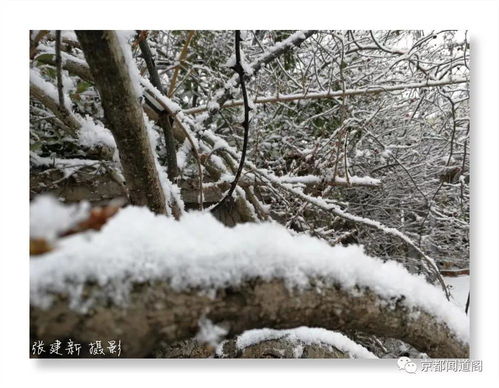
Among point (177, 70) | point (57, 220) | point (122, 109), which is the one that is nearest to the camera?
point (57, 220)

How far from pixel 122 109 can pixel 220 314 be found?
0.32m

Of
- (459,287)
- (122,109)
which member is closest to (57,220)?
(122,109)

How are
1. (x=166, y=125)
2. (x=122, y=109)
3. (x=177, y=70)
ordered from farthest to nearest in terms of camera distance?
(x=177, y=70)
(x=166, y=125)
(x=122, y=109)

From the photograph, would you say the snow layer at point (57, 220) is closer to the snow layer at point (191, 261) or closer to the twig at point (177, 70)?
the snow layer at point (191, 261)

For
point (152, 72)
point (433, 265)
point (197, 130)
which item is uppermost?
point (152, 72)

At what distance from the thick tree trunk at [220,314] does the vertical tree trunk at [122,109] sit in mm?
289

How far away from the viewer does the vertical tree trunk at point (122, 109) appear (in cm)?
59

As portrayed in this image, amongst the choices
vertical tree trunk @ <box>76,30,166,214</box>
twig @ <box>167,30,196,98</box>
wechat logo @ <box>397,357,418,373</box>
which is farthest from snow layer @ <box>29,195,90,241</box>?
wechat logo @ <box>397,357,418,373</box>

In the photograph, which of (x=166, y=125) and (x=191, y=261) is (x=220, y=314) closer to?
(x=191, y=261)

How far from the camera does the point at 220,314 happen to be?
0.47m
